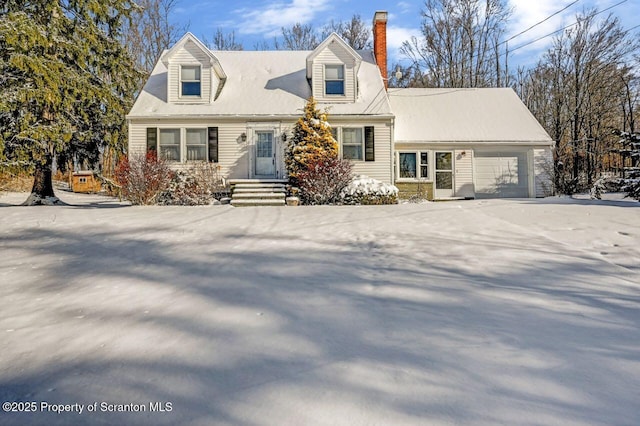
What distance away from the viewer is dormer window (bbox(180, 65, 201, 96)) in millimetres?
14664

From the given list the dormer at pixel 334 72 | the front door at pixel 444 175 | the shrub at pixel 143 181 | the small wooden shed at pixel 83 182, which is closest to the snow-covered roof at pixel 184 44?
the dormer at pixel 334 72

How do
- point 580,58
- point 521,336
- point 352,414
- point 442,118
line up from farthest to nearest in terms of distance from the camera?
1. point 580,58
2. point 442,118
3. point 521,336
4. point 352,414

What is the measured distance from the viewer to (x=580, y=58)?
2214 centimetres

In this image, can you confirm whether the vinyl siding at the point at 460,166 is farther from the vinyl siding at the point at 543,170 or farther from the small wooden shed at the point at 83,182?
the small wooden shed at the point at 83,182

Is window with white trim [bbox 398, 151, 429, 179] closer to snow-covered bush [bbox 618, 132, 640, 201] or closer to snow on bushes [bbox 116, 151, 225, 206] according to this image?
snow-covered bush [bbox 618, 132, 640, 201]

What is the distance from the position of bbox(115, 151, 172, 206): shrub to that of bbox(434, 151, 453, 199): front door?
1066 cm

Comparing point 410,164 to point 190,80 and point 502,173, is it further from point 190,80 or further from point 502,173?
point 190,80

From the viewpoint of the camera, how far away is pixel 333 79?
1500 cm

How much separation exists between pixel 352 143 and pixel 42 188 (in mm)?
Answer: 11110

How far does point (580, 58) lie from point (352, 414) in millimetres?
27124

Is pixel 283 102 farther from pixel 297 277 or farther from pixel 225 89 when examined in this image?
pixel 297 277

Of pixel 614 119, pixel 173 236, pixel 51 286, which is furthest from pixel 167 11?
pixel 614 119

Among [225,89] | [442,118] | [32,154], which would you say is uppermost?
[225,89]

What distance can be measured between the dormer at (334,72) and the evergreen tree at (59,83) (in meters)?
7.47
